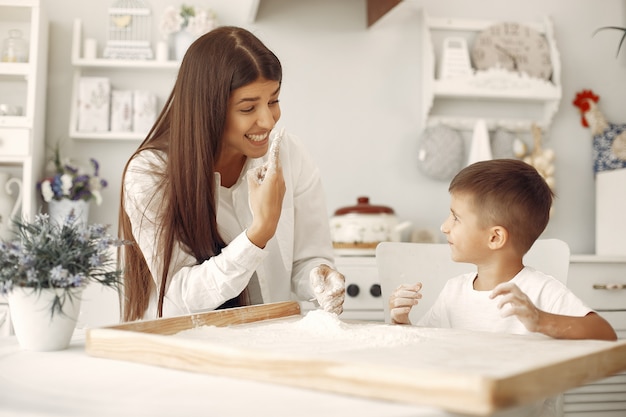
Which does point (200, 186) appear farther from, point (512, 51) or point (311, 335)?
point (512, 51)

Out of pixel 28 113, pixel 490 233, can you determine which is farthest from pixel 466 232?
pixel 28 113

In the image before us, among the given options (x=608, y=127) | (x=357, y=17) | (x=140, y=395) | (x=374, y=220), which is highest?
(x=357, y=17)

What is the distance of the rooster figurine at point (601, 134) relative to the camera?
3.07 m

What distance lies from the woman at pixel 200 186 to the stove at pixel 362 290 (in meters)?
0.84

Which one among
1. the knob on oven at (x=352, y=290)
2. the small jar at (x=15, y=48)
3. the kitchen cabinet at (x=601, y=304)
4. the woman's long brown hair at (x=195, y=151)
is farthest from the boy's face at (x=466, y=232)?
the small jar at (x=15, y=48)

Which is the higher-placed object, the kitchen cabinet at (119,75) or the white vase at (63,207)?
the kitchen cabinet at (119,75)

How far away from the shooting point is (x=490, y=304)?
1.34 meters

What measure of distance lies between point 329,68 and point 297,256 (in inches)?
56.9

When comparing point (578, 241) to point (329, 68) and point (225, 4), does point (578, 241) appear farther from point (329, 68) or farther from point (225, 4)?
point (225, 4)

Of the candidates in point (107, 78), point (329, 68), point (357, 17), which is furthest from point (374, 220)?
point (107, 78)

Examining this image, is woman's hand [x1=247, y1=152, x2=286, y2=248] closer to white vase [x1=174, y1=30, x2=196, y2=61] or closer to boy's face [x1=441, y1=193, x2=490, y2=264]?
boy's face [x1=441, y1=193, x2=490, y2=264]

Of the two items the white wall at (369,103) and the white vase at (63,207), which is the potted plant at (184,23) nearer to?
the white wall at (369,103)

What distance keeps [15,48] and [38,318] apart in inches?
76.3

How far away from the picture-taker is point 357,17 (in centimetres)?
301
